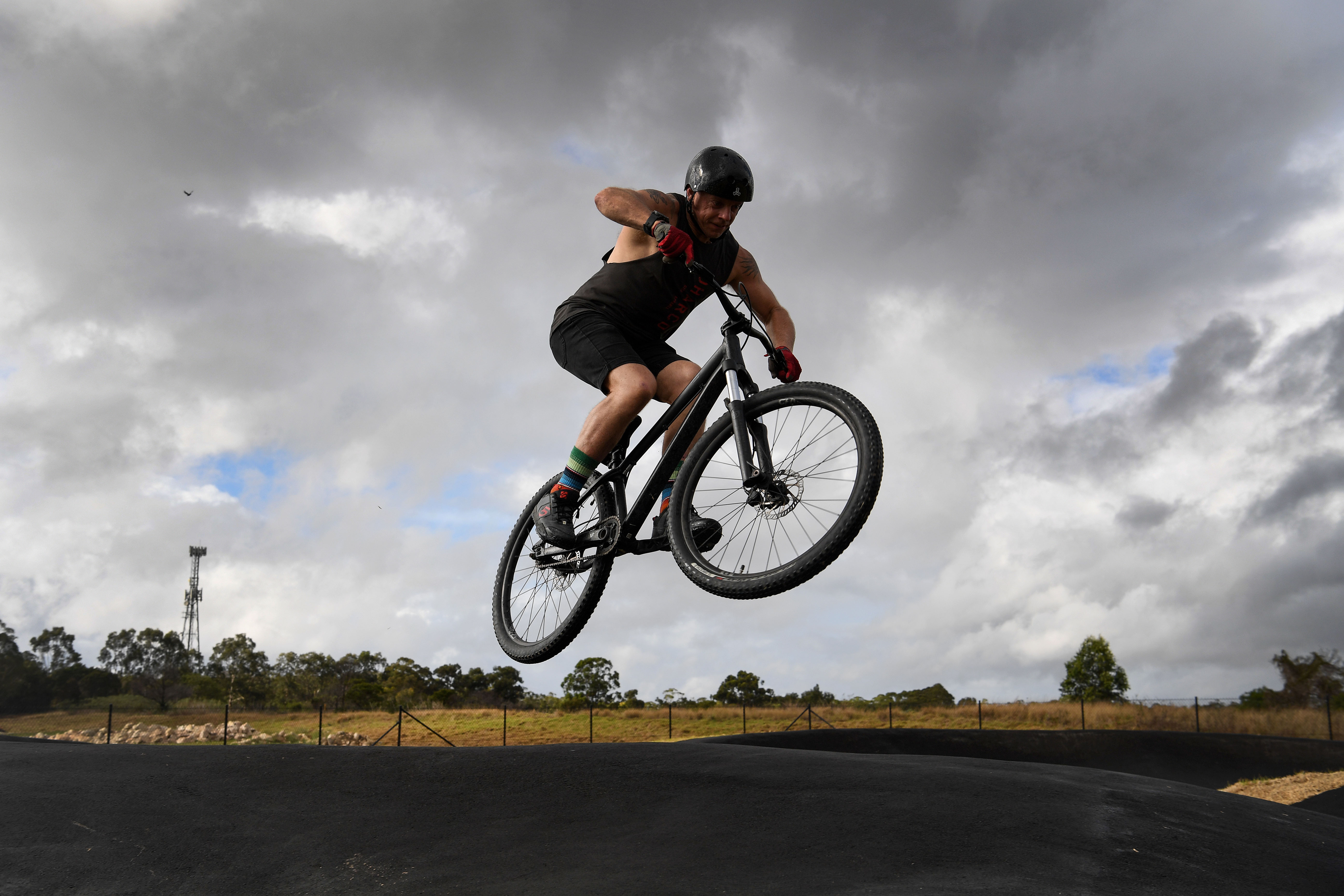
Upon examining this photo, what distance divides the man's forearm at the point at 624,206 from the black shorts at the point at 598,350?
2.26 ft

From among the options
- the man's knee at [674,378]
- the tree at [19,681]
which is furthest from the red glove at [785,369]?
the tree at [19,681]

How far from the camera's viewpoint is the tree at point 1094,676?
5066cm

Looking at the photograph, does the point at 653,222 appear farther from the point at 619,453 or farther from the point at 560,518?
the point at 560,518

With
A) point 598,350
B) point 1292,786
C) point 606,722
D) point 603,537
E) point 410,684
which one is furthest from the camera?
point 410,684

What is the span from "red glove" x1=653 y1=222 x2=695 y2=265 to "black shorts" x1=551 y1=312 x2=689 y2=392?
81 cm

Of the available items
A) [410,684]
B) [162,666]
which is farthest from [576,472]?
[162,666]

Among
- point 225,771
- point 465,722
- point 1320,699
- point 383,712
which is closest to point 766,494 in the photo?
point 225,771

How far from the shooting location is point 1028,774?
22.2ft

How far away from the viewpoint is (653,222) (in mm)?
3920

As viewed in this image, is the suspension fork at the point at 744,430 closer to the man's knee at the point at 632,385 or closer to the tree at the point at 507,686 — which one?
the man's knee at the point at 632,385

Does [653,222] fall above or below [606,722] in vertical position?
above

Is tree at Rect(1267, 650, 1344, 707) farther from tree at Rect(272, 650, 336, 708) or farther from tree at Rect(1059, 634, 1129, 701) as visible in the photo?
tree at Rect(272, 650, 336, 708)

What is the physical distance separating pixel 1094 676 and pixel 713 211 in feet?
187

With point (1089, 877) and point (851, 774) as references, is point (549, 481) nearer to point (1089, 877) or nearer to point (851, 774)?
point (851, 774)
